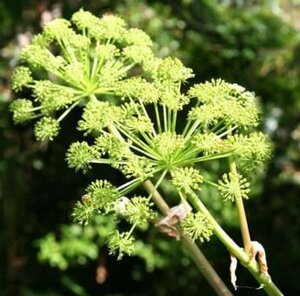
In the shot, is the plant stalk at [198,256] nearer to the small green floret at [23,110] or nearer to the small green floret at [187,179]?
the small green floret at [187,179]

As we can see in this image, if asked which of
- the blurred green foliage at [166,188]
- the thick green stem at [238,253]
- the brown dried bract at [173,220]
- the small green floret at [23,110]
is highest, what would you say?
the blurred green foliage at [166,188]

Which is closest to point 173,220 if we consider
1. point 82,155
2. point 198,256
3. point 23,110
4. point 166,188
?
point 198,256

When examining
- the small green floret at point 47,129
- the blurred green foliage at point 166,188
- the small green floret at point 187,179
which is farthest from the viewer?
the blurred green foliage at point 166,188

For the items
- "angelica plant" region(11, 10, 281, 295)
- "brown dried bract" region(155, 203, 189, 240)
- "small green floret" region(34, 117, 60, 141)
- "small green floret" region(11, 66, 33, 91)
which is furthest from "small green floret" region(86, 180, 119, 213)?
"small green floret" region(11, 66, 33, 91)

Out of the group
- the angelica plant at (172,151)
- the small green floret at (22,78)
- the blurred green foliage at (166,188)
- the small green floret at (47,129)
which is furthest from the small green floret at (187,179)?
the blurred green foliage at (166,188)

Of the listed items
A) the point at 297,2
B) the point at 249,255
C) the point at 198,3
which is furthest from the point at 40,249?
the point at 249,255

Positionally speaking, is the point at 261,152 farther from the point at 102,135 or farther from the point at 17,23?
the point at 17,23

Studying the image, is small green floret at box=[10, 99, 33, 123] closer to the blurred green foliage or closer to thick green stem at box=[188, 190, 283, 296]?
thick green stem at box=[188, 190, 283, 296]
